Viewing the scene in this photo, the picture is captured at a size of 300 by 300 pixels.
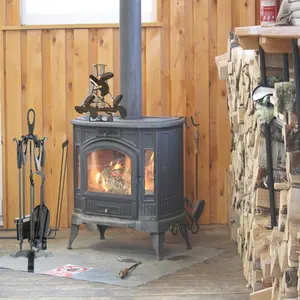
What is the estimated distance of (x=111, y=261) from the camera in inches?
225

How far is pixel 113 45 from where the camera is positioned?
6617mm

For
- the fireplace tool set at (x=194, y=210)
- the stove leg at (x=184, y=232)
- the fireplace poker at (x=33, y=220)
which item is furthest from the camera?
the fireplace tool set at (x=194, y=210)

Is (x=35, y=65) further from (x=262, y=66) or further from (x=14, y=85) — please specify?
(x=262, y=66)

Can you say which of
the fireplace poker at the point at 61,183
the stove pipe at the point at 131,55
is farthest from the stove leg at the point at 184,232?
the fireplace poker at the point at 61,183

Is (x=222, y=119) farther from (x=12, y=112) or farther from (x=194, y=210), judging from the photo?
(x=12, y=112)

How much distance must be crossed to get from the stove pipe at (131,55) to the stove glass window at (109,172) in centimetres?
31

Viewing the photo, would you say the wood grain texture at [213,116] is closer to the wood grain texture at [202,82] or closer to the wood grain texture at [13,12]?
the wood grain texture at [202,82]

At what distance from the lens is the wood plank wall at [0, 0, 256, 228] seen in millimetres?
6598

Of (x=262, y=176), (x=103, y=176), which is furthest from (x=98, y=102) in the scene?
(x=262, y=176)

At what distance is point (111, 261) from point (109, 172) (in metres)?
0.62

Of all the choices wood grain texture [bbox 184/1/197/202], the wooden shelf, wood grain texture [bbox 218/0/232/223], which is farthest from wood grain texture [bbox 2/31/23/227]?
the wooden shelf

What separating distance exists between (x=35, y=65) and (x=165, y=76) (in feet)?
3.30

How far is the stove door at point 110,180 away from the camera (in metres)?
5.79

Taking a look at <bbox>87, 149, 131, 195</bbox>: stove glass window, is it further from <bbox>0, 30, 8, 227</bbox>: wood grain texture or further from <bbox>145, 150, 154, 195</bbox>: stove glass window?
<bbox>0, 30, 8, 227</bbox>: wood grain texture
